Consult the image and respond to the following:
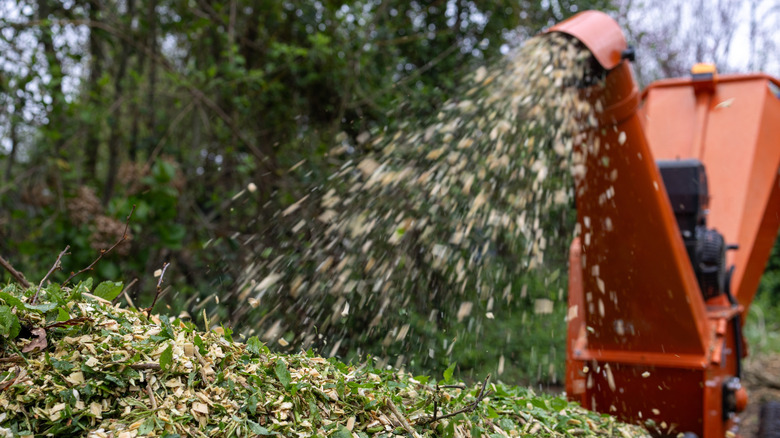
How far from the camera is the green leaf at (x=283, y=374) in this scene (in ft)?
4.96

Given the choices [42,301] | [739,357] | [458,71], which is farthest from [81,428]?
[458,71]

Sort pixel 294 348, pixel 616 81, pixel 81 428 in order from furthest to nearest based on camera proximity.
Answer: pixel 616 81 < pixel 294 348 < pixel 81 428

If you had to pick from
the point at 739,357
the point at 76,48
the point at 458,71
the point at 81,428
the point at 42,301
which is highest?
the point at 76,48

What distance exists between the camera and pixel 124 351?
1.47 meters

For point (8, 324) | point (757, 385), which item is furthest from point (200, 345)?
point (757, 385)

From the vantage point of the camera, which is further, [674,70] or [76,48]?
[674,70]

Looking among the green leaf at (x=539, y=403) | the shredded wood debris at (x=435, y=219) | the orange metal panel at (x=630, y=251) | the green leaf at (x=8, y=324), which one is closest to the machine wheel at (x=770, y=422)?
the orange metal panel at (x=630, y=251)

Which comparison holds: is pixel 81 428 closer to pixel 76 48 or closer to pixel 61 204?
pixel 61 204

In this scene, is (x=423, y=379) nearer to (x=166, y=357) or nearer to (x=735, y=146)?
(x=166, y=357)

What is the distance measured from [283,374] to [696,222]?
223cm

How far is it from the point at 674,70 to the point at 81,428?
11.1 m

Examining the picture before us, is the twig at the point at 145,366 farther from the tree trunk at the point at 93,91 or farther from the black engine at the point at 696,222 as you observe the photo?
the tree trunk at the point at 93,91

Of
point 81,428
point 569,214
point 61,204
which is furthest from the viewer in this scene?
point 61,204

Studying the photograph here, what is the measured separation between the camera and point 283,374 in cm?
153
